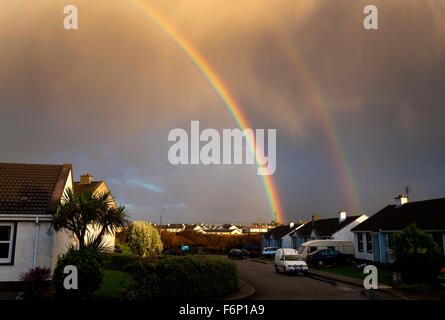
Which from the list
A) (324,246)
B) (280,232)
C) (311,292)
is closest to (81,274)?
(311,292)

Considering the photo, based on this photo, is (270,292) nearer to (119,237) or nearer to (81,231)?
(81,231)

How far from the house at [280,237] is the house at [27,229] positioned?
46.1 meters

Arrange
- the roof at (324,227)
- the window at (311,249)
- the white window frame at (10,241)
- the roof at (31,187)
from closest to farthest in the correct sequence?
the white window frame at (10,241) < the roof at (31,187) < the window at (311,249) < the roof at (324,227)

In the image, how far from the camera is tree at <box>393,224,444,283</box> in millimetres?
19094

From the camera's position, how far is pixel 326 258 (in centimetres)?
3456

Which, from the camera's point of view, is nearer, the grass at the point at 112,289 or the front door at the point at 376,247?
the grass at the point at 112,289

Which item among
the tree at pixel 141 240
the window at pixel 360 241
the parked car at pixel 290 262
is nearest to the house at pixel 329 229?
the window at pixel 360 241

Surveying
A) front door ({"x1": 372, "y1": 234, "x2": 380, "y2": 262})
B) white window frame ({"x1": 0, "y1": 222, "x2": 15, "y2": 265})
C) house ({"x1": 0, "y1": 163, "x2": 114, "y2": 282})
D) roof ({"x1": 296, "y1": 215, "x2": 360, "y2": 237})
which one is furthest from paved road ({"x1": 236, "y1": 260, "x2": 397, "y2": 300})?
roof ({"x1": 296, "y1": 215, "x2": 360, "y2": 237})

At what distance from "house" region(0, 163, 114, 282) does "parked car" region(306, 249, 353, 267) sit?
23132 mm

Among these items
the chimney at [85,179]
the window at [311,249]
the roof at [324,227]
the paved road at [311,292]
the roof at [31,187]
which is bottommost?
the paved road at [311,292]

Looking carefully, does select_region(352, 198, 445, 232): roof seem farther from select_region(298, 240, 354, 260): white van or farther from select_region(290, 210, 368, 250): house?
select_region(290, 210, 368, 250): house

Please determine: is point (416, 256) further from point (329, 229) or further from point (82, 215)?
point (329, 229)

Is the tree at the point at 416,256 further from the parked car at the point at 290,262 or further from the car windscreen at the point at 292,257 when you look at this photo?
the car windscreen at the point at 292,257

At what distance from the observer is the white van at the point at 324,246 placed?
3803 cm
